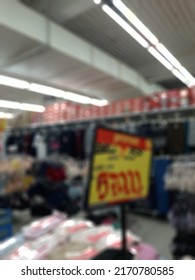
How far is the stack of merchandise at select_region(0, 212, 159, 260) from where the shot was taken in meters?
0.99

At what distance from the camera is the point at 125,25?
0.50m

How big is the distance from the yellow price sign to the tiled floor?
204 cm

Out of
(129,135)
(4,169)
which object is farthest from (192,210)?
(4,169)

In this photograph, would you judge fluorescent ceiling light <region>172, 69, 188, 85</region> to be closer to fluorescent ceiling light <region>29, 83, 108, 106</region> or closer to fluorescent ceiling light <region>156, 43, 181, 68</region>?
fluorescent ceiling light <region>156, 43, 181, 68</region>

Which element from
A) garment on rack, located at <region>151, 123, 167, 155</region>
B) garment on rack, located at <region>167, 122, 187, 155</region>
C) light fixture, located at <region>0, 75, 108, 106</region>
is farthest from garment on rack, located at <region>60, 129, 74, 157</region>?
light fixture, located at <region>0, 75, 108, 106</region>

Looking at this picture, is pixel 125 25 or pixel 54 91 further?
pixel 54 91

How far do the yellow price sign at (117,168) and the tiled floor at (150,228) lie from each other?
6.71 ft

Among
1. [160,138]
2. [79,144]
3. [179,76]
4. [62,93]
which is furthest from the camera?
[79,144]

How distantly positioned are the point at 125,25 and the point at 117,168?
1.70ft

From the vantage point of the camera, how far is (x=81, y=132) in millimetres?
5391

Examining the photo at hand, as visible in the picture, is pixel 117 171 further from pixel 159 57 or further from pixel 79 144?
pixel 79 144

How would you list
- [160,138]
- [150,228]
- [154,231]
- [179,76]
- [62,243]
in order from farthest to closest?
[160,138]
[150,228]
[154,231]
[62,243]
[179,76]

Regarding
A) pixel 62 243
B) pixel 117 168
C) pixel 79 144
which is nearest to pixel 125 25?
pixel 117 168
